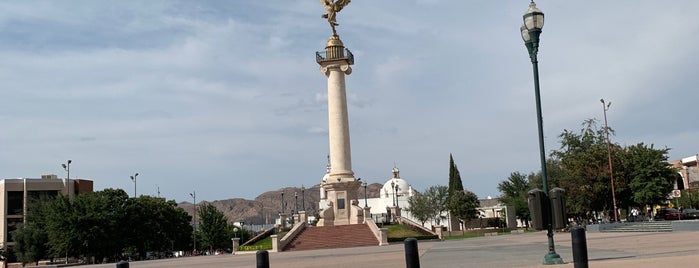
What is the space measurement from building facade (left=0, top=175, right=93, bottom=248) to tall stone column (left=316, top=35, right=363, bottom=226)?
41.3 metres

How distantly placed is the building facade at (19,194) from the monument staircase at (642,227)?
65.9 meters

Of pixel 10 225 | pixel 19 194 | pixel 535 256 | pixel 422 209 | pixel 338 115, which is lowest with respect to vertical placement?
pixel 535 256

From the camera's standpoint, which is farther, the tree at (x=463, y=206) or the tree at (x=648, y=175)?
the tree at (x=463, y=206)

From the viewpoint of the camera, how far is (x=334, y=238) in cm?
5159

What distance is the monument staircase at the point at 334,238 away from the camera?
50031 mm

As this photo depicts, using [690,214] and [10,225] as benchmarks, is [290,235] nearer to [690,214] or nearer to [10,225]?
[690,214]

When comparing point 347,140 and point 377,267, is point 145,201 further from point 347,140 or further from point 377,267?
point 377,267

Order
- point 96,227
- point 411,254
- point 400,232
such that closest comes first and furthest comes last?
point 411,254 < point 96,227 < point 400,232

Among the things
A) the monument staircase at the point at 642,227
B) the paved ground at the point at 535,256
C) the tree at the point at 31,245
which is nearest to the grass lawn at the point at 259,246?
the paved ground at the point at 535,256

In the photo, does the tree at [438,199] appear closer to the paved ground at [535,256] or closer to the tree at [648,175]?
the tree at [648,175]

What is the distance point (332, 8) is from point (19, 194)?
5079 centimetres

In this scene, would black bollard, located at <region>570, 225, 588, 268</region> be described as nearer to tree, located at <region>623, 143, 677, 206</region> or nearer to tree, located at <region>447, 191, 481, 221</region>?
tree, located at <region>623, 143, 677, 206</region>

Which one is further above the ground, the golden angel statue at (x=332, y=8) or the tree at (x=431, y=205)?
the golden angel statue at (x=332, y=8)

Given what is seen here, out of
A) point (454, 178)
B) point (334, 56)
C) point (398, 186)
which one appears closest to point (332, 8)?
point (334, 56)
